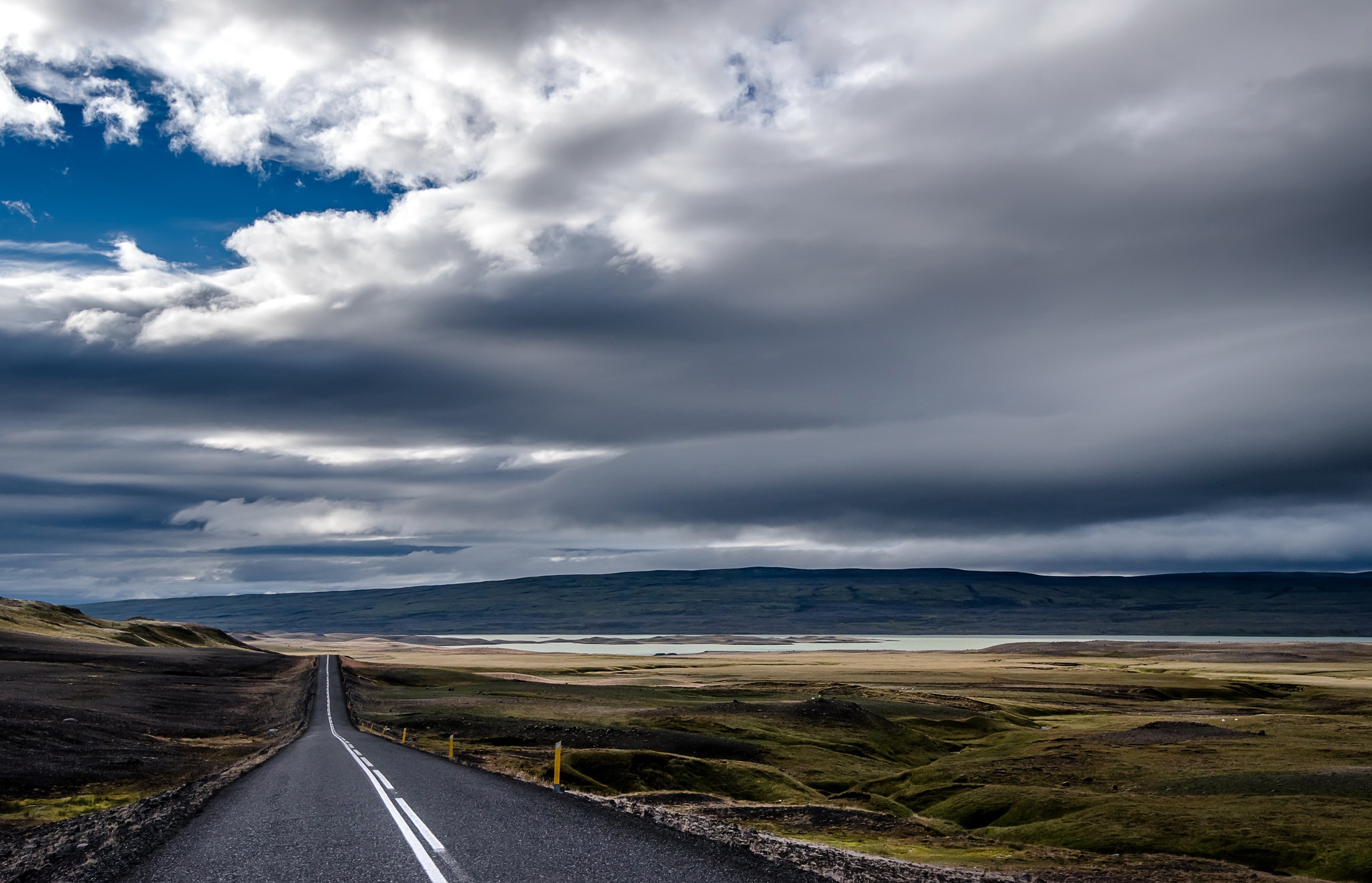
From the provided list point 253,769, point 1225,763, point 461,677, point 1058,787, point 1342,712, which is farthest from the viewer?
point 461,677

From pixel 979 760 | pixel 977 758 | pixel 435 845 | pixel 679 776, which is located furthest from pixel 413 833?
pixel 977 758

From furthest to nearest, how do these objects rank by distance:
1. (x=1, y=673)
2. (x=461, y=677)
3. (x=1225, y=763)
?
1. (x=461, y=677)
2. (x=1, y=673)
3. (x=1225, y=763)

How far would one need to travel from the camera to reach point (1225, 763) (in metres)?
42.7

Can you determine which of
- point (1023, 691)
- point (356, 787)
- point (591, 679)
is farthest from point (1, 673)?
point (1023, 691)

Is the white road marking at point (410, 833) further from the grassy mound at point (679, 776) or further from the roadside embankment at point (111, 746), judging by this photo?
the grassy mound at point (679, 776)

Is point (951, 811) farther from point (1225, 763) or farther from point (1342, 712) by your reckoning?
point (1342, 712)

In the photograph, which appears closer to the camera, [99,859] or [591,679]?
[99,859]

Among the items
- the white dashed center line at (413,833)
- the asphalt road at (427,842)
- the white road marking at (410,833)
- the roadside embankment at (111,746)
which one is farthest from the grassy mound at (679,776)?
the roadside embankment at (111,746)

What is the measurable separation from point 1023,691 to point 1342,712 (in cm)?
3635

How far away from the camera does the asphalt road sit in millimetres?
14617

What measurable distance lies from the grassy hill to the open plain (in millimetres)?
73755

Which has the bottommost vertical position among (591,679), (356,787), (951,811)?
(591,679)

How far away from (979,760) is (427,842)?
131 ft

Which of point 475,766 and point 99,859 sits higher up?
point 99,859
